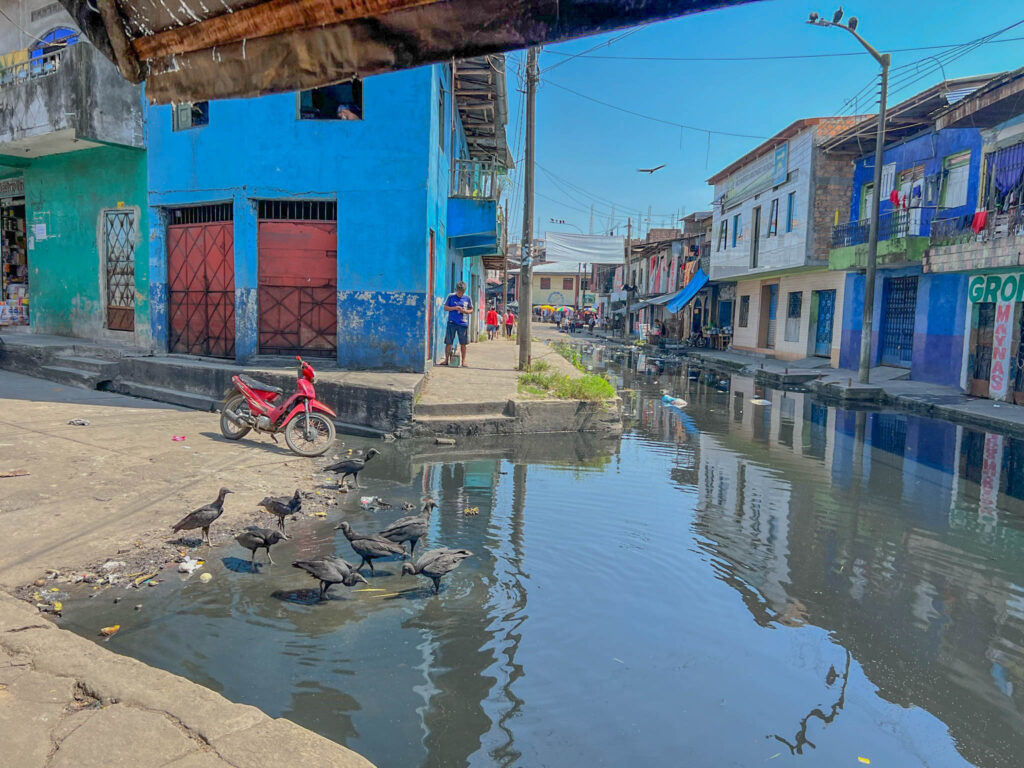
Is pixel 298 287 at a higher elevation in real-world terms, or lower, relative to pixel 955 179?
lower

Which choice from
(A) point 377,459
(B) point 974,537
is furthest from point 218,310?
(B) point 974,537

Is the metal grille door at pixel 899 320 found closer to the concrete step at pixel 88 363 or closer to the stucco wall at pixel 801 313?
the stucco wall at pixel 801 313

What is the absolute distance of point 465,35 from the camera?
2.19 m

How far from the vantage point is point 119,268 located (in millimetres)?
14344

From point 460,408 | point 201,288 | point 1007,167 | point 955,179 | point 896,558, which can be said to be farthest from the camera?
point 955,179

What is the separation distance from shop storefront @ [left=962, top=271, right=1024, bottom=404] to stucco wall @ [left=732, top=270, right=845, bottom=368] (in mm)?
6606

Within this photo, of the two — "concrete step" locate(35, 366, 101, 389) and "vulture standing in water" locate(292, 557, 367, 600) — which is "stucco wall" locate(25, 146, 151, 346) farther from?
"vulture standing in water" locate(292, 557, 367, 600)

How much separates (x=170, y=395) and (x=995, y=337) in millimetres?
17189

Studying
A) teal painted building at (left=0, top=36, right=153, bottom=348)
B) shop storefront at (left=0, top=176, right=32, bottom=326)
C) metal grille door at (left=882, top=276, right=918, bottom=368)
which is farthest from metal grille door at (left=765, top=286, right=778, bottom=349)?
shop storefront at (left=0, top=176, right=32, bottom=326)

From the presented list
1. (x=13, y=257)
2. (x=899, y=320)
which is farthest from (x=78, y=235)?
(x=899, y=320)

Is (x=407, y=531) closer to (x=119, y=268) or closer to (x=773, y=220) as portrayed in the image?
(x=119, y=268)

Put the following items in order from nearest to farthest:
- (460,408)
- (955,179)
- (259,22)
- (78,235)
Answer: (259,22) → (460,408) → (78,235) → (955,179)

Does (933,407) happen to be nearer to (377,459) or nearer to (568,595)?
(377,459)

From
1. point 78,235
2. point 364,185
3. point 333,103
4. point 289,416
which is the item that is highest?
point 333,103
